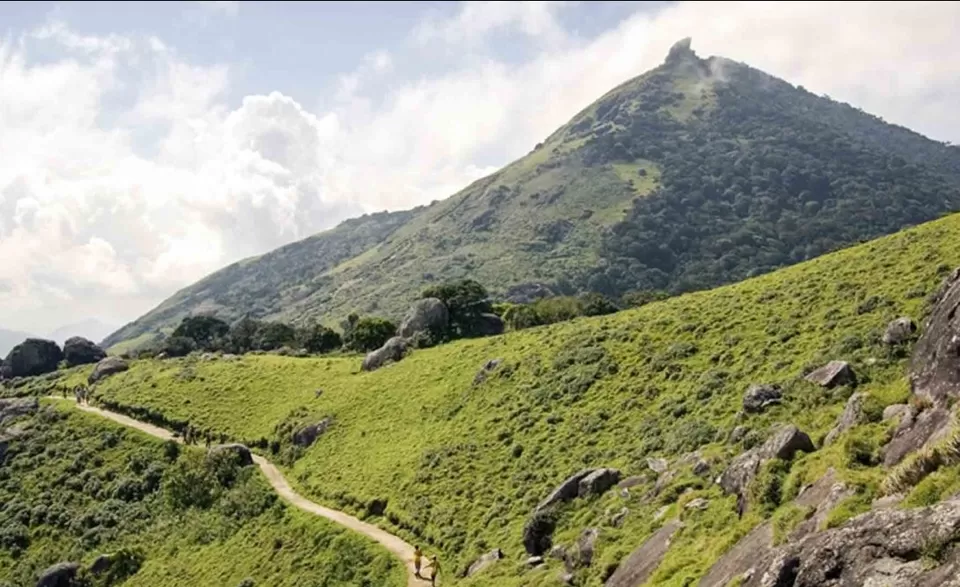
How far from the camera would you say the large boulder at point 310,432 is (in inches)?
2945

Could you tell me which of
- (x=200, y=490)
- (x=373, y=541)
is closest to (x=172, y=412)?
(x=200, y=490)

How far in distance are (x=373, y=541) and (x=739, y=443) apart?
2731cm

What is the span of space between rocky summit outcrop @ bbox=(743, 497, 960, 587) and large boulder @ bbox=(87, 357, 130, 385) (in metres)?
115

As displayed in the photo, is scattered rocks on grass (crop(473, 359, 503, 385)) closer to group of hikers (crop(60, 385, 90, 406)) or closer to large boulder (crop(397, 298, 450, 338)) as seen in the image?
large boulder (crop(397, 298, 450, 338))

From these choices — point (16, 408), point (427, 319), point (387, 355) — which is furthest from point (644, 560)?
point (16, 408)

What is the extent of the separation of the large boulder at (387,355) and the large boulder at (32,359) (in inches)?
3201

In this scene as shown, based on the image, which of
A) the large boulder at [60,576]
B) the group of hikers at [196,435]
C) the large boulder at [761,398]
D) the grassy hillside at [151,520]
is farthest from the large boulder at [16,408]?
the large boulder at [761,398]

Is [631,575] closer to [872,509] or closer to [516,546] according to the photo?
[872,509]

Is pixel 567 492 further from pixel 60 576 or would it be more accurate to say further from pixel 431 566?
pixel 60 576

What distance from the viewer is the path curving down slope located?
156 ft

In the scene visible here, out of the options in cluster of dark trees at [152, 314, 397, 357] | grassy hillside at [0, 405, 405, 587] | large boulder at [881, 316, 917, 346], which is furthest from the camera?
cluster of dark trees at [152, 314, 397, 357]

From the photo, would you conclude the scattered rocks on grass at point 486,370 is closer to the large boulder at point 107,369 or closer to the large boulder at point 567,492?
the large boulder at point 567,492

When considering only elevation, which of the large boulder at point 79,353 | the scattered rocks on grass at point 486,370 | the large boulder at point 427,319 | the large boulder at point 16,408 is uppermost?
the large boulder at point 79,353

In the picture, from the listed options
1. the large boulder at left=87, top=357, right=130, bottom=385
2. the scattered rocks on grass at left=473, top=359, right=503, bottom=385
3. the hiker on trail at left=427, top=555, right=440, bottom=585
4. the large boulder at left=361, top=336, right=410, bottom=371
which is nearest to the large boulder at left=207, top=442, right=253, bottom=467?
the large boulder at left=361, top=336, right=410, bottom=371
